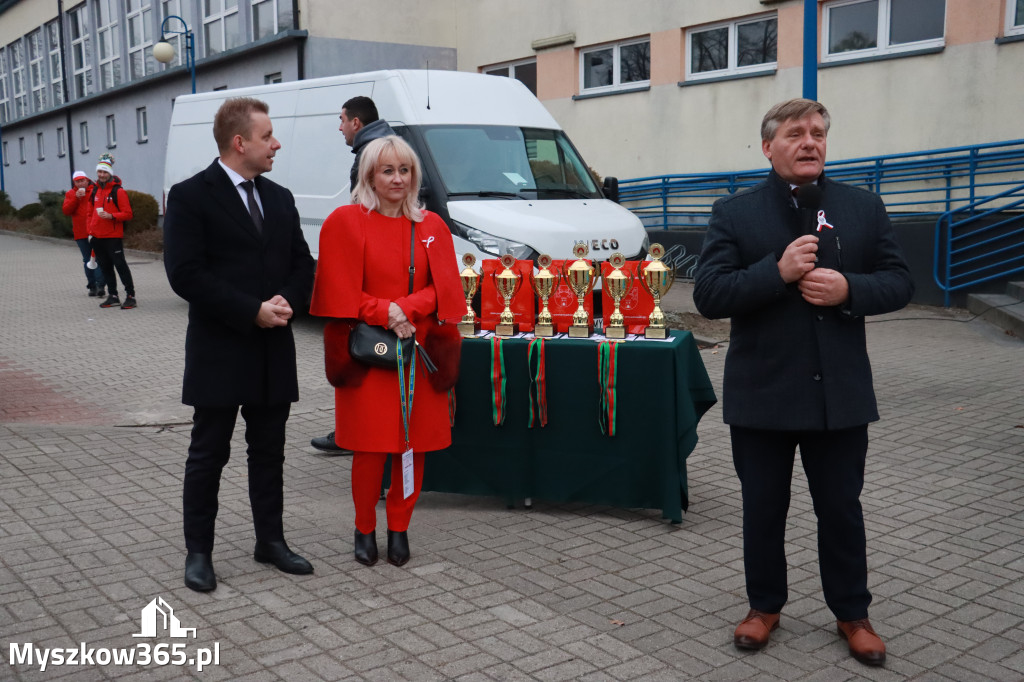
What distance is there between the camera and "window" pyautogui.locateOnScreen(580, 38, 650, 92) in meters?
18.2

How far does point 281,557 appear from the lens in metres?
4.75

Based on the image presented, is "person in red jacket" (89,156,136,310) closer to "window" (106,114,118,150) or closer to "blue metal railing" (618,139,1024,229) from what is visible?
"blue metal railing" (618,139,1024,229)

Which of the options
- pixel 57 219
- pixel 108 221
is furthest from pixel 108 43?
pixel 108 221

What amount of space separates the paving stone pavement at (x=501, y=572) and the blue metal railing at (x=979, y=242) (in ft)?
17.5

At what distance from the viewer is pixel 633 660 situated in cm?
382

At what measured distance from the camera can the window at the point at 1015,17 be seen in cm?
1284

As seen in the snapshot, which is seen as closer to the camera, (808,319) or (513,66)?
(808,319)

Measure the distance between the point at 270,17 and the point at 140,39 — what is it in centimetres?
966

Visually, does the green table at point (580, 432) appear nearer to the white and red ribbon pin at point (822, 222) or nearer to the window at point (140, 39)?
the white and red ribbon pin at point (822, 222)

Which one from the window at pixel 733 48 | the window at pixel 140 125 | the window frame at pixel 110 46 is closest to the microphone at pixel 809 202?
the window at pixel 733 48

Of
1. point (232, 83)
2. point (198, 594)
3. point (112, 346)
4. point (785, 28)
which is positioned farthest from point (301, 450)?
point (232, 83)

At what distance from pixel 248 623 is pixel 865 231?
278 cm

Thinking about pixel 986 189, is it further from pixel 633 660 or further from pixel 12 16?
pixel 12 16

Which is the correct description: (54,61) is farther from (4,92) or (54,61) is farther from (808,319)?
(808,319)
